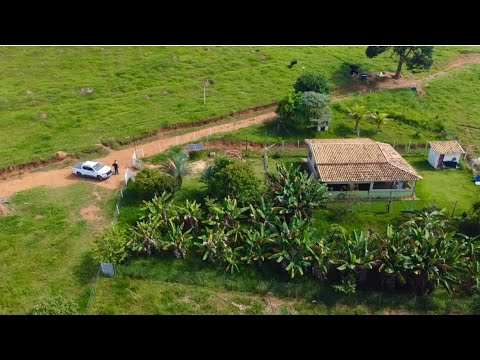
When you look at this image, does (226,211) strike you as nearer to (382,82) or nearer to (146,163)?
(146,163)

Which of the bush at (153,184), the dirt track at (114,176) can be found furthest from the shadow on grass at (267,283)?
the dirt track at (114,176)

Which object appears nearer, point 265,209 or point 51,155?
point 265,209

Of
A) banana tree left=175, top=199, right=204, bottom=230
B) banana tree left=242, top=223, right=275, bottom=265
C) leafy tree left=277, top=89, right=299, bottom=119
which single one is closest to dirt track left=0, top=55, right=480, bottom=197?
leafy tree left=277, top=89, right=299, bottom=119

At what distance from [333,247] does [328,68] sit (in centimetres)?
3646

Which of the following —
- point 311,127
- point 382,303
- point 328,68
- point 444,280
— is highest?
point 328,68

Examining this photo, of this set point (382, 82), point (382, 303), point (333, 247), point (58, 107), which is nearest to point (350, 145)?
point (333, 247)

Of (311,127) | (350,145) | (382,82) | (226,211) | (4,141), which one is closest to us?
(226,211)

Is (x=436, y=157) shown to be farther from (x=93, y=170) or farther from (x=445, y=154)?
(x=93, y=170)

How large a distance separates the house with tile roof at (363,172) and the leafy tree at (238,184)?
584cm

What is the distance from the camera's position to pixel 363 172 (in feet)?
119

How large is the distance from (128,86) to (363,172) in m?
30.8

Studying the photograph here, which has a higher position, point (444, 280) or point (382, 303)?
point (444, 280)

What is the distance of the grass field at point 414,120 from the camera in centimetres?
4622

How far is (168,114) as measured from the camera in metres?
48.5
